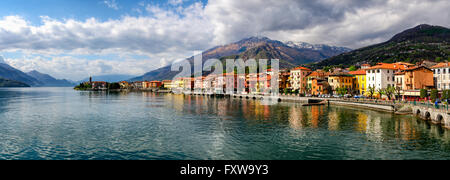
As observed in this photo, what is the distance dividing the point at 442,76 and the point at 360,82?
1185 inches

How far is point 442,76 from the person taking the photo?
8369 cm

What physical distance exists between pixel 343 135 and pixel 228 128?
17.2 meters

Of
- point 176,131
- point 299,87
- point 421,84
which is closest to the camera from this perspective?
point 176,131

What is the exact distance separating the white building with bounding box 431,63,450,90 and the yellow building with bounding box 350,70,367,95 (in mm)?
24026

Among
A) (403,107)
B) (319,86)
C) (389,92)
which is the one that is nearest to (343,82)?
(319,86)

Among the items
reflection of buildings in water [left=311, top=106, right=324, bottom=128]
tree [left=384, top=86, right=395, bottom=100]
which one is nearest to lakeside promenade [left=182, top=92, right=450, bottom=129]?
tree [left=384, top=86, right=395, bottom=100]

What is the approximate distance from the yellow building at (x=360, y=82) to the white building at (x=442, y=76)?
24.0 metres

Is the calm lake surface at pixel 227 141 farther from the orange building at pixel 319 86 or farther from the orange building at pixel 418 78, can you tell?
the orange building at pixel 319 86

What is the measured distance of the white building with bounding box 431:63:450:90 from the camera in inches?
3206

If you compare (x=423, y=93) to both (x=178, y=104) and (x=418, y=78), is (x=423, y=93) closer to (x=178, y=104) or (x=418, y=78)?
(x=418, y=78)

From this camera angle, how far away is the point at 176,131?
4062 centimetres

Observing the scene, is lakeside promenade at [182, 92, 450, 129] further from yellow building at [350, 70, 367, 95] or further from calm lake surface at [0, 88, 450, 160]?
yellow building at [350, 70, 367, 95]
